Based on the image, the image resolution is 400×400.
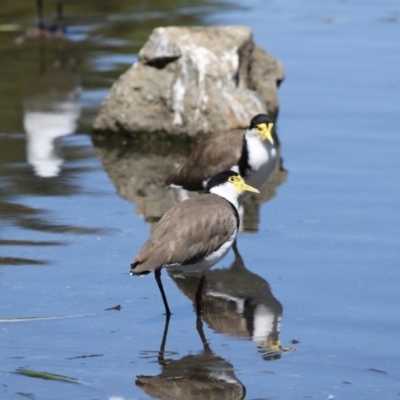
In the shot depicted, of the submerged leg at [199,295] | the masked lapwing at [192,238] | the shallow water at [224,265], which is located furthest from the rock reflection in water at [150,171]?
the submerged leg at [199,295]

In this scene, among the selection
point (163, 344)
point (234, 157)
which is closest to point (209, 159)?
point (234, 157)

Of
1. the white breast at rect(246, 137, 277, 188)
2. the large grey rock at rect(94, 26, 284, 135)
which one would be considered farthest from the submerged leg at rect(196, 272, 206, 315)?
the large grey rock at rect(94, 26, 284, 135)

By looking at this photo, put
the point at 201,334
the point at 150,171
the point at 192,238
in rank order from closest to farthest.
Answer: the point at 201,334 → the point at 192,238 → the point at 150,171

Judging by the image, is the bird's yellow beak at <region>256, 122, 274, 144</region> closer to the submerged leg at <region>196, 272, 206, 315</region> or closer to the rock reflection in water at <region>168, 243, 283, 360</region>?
the rock reflection in water at <region>168, 243, 283, 360</region>

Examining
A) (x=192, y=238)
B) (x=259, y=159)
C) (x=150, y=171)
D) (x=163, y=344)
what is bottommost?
(x=150, y=171)

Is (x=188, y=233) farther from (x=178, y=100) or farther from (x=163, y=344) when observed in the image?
(x=178, y=100)

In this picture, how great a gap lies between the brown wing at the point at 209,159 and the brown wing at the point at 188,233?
2109 mm

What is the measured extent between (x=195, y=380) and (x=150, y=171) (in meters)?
5.28

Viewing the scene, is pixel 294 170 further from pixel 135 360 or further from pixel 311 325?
pixel 135 360

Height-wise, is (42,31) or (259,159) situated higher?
(259,159)

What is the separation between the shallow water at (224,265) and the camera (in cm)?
677

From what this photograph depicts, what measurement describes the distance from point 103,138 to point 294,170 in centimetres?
243

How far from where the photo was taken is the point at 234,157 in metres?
10.4

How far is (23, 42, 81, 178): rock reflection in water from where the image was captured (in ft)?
39.5
